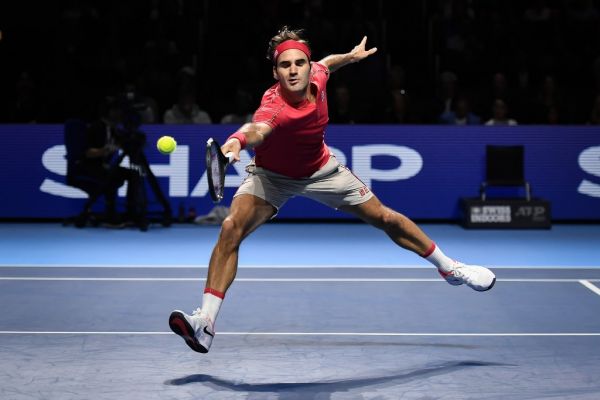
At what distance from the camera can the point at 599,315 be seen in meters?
7.40

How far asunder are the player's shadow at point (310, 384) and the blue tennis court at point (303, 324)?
11 millimetres

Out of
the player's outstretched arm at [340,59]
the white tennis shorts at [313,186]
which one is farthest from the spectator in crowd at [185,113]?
the white tennis shorts at [313,186]

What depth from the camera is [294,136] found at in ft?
19.5

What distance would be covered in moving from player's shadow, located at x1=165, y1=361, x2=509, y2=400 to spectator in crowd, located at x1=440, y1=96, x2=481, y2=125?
806 cm

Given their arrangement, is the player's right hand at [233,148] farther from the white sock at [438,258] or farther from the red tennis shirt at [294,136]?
the white sock at [438,258]

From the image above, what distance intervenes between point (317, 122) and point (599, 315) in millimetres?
2794

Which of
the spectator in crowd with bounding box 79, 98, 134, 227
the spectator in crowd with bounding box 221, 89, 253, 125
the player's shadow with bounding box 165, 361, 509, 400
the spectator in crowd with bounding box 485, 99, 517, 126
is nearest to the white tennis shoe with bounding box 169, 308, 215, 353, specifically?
the player's shadow with bounding box 165, 361, 509, 400

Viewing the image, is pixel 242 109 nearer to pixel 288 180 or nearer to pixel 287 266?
pixel 287 266

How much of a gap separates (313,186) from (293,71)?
0.76m

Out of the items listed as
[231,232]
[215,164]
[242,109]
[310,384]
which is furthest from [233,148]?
[242,109]

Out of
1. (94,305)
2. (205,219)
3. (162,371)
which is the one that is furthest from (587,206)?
(162,371)

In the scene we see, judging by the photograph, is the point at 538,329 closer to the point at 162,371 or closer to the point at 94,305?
the point at 162,371

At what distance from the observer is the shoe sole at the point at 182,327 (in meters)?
5.39

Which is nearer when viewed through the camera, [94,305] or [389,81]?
[94,305]
